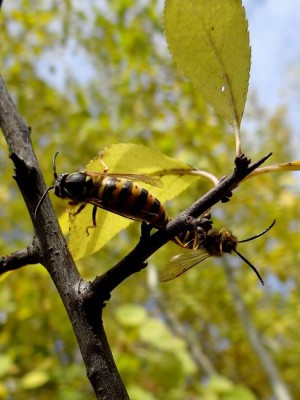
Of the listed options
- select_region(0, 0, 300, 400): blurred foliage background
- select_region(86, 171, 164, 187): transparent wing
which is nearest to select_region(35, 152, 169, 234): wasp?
select_region(86, 171, 164, 187): transparent wing

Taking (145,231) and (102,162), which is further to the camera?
(102,162)

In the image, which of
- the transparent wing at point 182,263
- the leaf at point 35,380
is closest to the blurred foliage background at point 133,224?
the leaf at point 35,380

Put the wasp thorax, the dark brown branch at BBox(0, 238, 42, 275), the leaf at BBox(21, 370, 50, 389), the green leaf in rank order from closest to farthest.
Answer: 1. the dark brown branch at BBox(0, 238, 42, 275)
2. the wasp thorax
3. the leaf at BBox(21, 370, 50, 389)
4. the green leaf

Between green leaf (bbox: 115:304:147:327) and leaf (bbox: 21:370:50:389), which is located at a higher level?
green leaf (bbox: 115:304:147:327)

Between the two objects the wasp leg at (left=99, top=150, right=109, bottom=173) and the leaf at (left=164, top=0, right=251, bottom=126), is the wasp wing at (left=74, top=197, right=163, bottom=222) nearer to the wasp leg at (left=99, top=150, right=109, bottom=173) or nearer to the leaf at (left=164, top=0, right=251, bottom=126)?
the wasp leg at (left=99, top=150, right=109, bottom=173)

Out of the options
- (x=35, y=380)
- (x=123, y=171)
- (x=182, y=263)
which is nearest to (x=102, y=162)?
(x=123, y=171)

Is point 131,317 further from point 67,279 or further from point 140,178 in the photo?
point 67,279

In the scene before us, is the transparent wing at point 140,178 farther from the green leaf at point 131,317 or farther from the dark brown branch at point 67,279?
the green leaf at point 131,317
